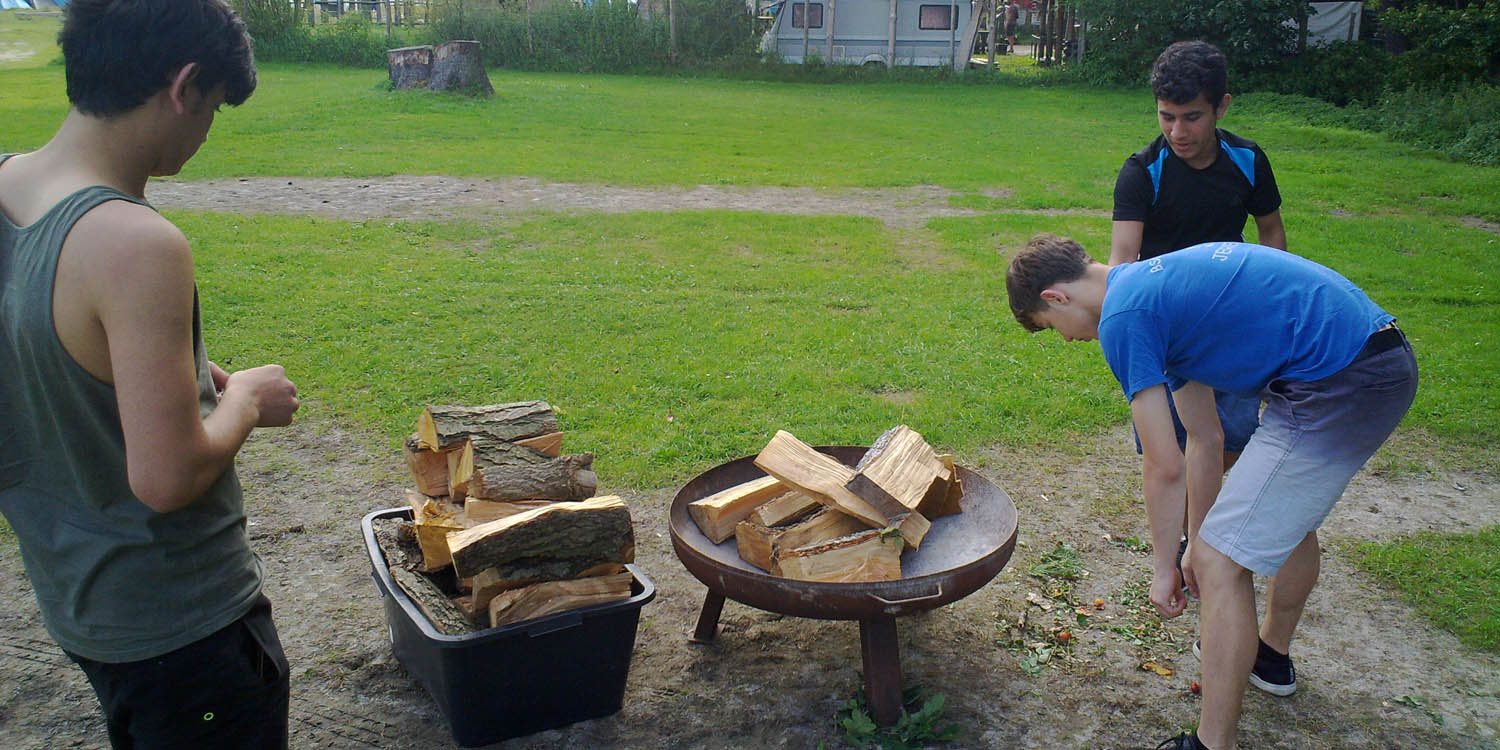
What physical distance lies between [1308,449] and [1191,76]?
5.03ft

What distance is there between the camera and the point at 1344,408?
2723 mm

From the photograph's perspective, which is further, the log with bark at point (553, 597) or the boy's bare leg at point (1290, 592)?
the boy's bare leg at point (1290, 592)

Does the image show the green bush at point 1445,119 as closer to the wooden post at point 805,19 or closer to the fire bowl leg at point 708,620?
the wooden post at point 805,19

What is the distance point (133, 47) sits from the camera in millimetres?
1791

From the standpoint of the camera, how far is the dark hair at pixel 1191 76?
11.9 ft

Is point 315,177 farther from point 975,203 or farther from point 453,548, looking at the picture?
point 453,548

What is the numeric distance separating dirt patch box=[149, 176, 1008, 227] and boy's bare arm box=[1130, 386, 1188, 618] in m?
7.88

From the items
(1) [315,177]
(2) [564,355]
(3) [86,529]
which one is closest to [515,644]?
(3) [86,529]

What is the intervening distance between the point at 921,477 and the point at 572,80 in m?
22.5

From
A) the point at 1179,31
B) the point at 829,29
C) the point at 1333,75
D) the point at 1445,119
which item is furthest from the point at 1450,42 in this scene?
the point at 829,29

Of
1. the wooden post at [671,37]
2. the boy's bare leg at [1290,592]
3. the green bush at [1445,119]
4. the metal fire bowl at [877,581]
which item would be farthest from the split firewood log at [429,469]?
the wooden post at [671,37]

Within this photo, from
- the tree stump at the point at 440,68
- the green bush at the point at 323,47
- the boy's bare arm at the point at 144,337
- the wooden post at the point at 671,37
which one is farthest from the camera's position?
the wooden post at the point at 671,37

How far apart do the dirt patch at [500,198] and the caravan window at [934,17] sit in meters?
18.3

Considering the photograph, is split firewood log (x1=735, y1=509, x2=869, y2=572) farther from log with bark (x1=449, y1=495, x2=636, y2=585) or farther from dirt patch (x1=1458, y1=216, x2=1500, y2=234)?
dirt patch (x1=1458, y1=216, x2=1500, y2=234)
